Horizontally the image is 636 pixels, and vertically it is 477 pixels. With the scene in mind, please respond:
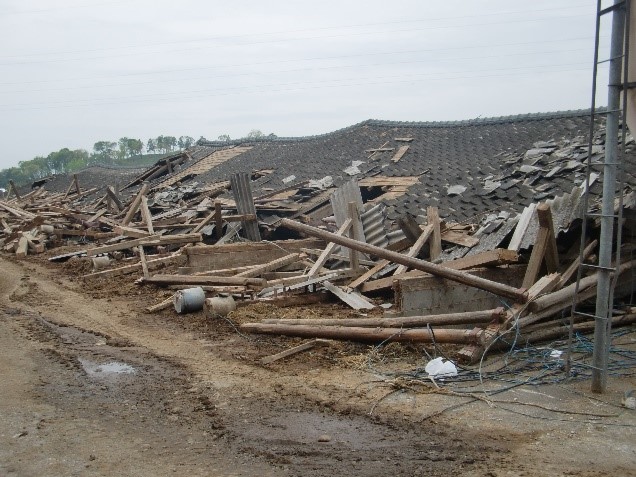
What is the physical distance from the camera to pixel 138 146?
8931cm

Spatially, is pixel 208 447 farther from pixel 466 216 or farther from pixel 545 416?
pixel 466 216

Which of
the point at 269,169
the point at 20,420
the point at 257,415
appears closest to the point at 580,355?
the point at 257,415

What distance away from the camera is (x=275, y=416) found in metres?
5.46

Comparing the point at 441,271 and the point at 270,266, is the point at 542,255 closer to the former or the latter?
the point at 441,271

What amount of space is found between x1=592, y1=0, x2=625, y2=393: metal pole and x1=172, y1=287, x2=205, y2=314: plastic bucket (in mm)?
6264

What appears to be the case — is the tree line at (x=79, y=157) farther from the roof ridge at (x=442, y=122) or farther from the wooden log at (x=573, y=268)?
the wooden log at (x=573, y=268)

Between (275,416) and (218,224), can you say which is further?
(218,224)

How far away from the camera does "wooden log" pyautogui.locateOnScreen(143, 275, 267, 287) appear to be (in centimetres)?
1055

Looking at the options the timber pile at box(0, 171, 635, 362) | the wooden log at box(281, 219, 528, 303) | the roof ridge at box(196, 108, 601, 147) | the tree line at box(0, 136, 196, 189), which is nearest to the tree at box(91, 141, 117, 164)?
the tree line at box(0, 136, 196, 189)

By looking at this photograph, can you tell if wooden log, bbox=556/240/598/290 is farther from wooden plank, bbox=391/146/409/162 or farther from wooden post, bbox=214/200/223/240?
wooden plank, bbox=391/146/409/162

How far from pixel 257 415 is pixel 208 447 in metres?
0.76

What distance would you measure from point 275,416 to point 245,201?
10.7 m

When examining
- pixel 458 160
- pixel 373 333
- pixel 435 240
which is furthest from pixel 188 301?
pixel 458 160

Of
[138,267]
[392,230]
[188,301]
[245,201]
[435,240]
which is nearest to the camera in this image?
[188,301]
